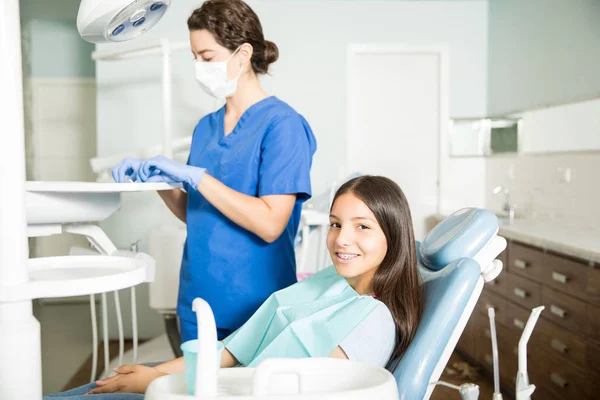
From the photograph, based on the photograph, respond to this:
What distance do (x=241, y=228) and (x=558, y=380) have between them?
1.49m

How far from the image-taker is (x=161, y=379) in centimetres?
71

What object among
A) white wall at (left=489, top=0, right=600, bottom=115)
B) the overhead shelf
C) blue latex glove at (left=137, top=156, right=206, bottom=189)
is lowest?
the overhead shelf

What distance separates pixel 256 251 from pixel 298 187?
18cm

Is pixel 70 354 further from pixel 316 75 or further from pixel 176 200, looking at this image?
pixel 176 200

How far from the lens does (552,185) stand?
3.21m

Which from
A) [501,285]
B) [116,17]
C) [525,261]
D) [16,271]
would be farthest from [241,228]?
[501,285]

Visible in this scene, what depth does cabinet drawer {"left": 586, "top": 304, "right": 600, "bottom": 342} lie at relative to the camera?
2.01 meters

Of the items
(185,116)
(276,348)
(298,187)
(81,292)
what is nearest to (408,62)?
(185,116)

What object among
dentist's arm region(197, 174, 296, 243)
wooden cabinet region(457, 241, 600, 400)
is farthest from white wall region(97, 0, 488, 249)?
dentist's arm region(197, 174, 296, 243)

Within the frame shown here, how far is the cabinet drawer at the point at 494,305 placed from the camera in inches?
110

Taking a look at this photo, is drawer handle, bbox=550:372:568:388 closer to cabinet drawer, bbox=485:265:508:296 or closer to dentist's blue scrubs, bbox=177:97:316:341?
cabinet drawer, bbox=485:265:508:296

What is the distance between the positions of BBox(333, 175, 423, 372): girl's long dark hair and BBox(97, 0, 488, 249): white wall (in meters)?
2.66

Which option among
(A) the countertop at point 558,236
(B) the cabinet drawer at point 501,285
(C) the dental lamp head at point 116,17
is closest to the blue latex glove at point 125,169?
(C) the dental lamp head at point 116,17

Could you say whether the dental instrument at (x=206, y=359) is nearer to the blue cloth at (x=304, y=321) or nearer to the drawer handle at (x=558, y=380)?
the blue cloth at (x=304, y=321)
